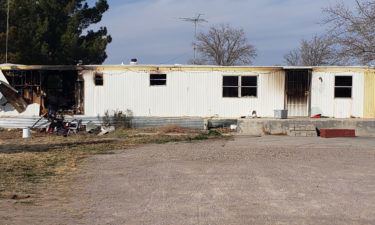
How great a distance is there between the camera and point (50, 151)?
1434 centimetres

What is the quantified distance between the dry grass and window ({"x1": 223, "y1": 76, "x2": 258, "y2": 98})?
2.59 m

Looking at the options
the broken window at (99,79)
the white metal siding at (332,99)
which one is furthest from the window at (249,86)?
the broken window at (99,79)

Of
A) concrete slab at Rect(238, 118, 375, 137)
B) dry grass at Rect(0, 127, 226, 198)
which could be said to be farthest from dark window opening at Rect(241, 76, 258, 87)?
dry grass at Rect(0, 127, 226, 198)

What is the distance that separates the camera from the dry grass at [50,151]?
9516 millimetres

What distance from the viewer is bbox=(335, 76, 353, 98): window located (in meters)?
22.0

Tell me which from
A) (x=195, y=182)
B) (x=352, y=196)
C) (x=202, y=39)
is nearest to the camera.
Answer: (x=352, y=196)

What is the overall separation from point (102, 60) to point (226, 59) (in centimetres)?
2577

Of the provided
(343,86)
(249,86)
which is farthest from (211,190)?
(343,86)

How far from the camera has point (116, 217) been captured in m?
6.72

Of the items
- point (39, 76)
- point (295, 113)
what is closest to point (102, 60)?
point (39, 76)

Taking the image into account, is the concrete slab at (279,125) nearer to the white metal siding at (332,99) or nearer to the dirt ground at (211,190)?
the white metal siding at (332,99)

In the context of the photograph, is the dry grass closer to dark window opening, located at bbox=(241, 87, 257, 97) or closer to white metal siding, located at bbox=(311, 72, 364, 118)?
dark window opening, located at bbox=(241, 87, 257, 97)

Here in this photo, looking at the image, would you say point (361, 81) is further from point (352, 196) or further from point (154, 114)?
point (352, 196)

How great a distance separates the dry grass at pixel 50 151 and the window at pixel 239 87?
259 cm
